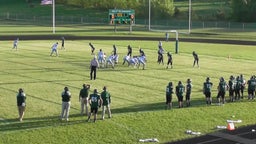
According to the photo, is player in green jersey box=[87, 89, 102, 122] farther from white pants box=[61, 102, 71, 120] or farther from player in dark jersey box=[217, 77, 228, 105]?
player in dark jersey box=[217, 77, 228, 105]

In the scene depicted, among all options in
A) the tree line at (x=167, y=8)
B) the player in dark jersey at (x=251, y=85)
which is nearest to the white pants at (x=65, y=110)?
the player in dark jersey at (x=251, y=85)

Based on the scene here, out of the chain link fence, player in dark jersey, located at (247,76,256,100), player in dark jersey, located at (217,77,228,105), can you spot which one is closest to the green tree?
the chain link fence

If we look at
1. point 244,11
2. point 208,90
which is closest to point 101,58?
point 208,90

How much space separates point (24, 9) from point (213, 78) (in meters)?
118

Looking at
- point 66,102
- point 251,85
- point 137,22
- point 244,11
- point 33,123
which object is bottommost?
point 33,123

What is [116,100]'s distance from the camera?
3089 centimetres

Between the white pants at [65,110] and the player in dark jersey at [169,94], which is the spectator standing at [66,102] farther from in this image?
the player in dark jersey at [169,94]

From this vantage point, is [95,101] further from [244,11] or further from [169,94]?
[244,11]

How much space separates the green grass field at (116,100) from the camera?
23.8m

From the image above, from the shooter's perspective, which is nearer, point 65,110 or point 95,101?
point 95,101

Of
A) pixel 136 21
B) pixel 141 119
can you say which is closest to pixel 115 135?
pixel 141 119

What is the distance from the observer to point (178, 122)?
2603 centimetres

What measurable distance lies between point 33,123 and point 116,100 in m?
7.07

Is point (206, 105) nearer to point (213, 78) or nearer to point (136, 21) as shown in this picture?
point (213, 78)
